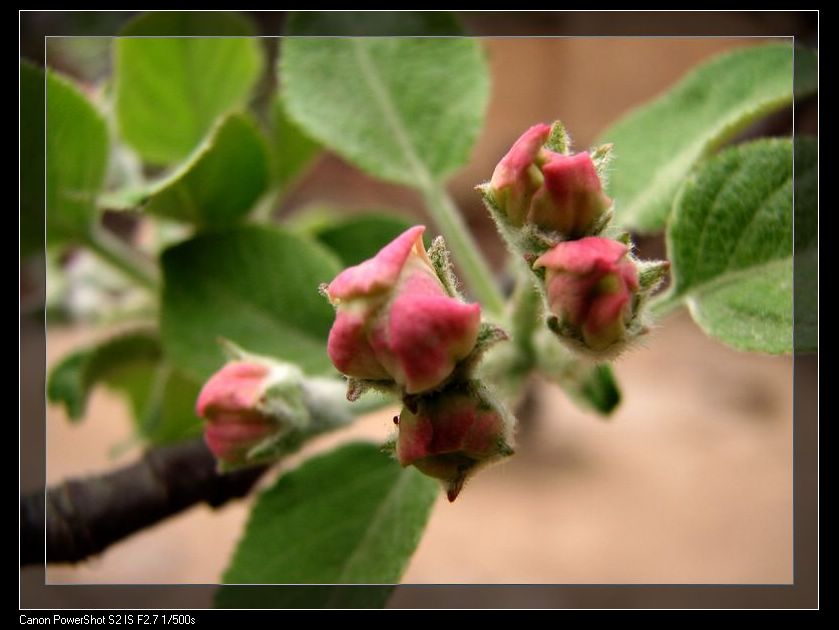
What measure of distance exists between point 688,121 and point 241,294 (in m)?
0.40

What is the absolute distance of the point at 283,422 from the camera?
0.48 m

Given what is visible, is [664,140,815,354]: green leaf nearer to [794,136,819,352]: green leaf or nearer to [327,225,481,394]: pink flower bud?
[794,136,819,352]: green leaf

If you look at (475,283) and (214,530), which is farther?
(214,530)

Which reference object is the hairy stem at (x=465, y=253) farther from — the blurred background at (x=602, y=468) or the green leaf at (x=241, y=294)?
the blurred background at (x=602, y=468)

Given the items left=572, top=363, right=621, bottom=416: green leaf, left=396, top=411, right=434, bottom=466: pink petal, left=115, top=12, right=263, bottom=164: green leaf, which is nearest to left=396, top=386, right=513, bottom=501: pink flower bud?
left=396, top=411, right=434, bottom=466: pink petal

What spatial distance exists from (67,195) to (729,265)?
1.68ft

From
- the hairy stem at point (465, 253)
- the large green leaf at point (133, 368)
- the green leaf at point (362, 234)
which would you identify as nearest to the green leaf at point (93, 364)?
the large green leaf at point (133, 368)

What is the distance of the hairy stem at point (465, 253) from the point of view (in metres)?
0.64

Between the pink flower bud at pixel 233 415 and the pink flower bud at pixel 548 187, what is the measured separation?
20cm

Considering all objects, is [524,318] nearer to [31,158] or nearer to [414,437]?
[414,437]

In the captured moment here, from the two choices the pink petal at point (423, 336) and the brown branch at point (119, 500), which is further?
the brown branch at point (119, 500)
